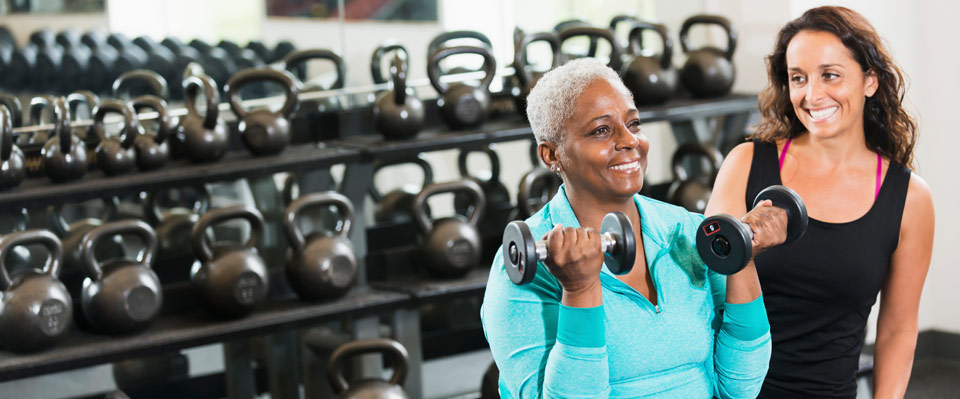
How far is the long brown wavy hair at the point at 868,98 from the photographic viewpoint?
2.07 meters

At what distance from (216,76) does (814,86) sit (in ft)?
12.5

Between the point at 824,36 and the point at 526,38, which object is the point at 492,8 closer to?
the point at 526,38

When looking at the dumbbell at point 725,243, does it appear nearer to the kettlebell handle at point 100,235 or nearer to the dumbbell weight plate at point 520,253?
the dumbbell weight plate at point 520,253

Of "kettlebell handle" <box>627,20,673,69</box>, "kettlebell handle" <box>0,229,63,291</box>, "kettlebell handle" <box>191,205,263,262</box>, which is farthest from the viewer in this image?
"kettlebell handle" <box>627,20,673,69</box>

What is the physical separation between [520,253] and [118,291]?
81.6 inches

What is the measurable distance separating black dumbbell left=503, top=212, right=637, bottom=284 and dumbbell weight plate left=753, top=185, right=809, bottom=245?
1.07ft

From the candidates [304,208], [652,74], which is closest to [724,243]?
[304,208]

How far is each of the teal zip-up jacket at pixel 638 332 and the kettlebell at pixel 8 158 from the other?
6.89ft

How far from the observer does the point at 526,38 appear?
3.95 metres

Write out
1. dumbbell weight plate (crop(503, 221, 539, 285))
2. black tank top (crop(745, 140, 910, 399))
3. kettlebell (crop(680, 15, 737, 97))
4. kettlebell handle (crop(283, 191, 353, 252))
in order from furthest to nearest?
kettlebell (crop(680, 15, 737, 97)), kettlebell handle (crop(283, 191, 353, 252)), black tank top (crop(745, 140, 910, 399)), dumbbell weight plate (crop(503, 221, 539, 285))

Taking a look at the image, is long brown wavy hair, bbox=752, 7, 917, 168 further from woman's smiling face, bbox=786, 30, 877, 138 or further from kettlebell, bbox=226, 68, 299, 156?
kettlebell, bbox=226, 68, 299, 156

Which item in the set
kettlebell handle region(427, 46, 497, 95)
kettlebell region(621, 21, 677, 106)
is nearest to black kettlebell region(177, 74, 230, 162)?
kettlebell handle region(427, 46, 497, 95)

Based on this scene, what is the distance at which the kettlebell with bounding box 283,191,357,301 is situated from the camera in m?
3.42

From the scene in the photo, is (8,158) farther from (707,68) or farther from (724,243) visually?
(707,68)
